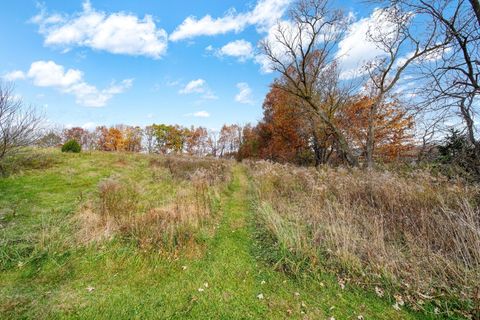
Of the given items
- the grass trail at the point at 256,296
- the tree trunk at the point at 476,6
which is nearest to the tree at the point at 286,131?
the tree trunk at the point at 476,6

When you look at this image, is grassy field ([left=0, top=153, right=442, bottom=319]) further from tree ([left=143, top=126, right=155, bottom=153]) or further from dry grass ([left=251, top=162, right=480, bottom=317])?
tree ([left=143, top=126, right=155, bottom=153])

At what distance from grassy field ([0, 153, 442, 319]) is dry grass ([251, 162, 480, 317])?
0.40 meters

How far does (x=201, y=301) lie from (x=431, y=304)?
3028mm

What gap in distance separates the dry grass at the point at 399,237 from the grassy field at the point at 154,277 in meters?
0.40

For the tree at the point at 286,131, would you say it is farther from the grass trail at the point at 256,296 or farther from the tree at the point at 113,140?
the tree at the point at 113,140

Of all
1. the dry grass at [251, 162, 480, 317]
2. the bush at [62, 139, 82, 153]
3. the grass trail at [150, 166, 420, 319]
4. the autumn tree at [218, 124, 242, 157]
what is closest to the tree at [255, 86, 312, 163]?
the dry grass at [251, 162, 480, 317]

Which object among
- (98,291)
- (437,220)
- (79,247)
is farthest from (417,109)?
(79,247)

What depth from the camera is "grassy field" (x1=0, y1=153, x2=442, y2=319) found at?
114 inches

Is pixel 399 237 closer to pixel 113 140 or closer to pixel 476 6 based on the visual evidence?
pixel 476 6

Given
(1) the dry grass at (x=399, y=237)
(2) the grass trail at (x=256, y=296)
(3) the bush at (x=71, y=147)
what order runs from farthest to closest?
(3) the bush at (x=71, y=147)
(1) the dry grass at (x=399, y=237)
(2) the grass trail at (x=256, y=296)

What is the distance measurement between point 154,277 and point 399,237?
15.2 feet

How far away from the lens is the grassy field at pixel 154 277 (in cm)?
291

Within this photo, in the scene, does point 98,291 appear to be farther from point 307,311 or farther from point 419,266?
point 419,266

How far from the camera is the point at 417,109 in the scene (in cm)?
638
